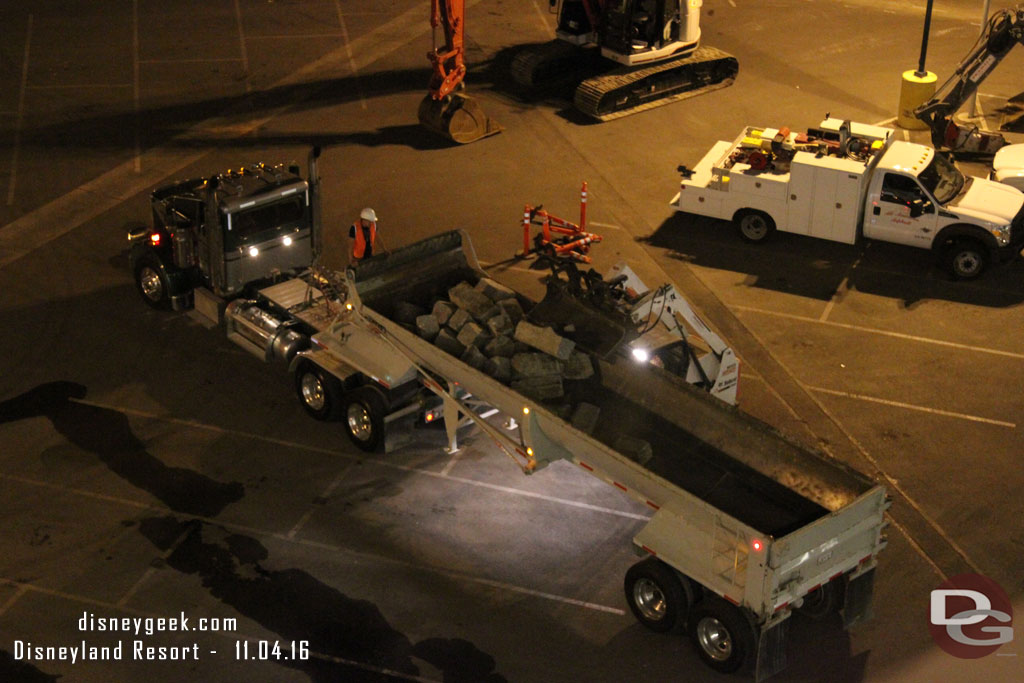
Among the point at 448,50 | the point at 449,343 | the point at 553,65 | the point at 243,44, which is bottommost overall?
the point at 243,44

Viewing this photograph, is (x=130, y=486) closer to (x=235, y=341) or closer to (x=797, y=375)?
(x=235, y=341)

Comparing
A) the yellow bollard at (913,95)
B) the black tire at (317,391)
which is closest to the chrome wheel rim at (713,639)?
the black tire at (317,391)

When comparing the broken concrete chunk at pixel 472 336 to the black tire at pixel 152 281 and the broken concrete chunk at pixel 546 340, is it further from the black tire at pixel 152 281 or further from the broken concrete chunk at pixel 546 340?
the black tire at pixel 152 281

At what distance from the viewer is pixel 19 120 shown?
26469 mm

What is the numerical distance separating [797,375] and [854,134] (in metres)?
5.64

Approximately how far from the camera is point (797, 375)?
667 inches

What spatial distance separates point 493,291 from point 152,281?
21.0 feet

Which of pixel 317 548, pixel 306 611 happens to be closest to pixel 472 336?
pixel 317 548

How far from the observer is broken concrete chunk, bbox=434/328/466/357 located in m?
14.1

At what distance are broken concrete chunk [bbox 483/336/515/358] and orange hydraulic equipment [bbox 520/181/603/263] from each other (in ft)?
19.6

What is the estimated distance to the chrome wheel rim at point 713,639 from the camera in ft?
37.7

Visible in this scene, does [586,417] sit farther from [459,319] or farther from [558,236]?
[558,236]

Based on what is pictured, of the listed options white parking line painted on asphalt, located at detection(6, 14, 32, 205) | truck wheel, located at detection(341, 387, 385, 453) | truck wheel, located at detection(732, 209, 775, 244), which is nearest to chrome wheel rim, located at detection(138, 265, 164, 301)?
truck wheel, located at detection(341, 387, 385, 453)

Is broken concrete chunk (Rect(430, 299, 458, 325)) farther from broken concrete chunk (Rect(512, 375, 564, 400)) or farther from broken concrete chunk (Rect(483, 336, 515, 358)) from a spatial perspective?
broken concrete chunk (Rect(512, 375, 564, 400))
